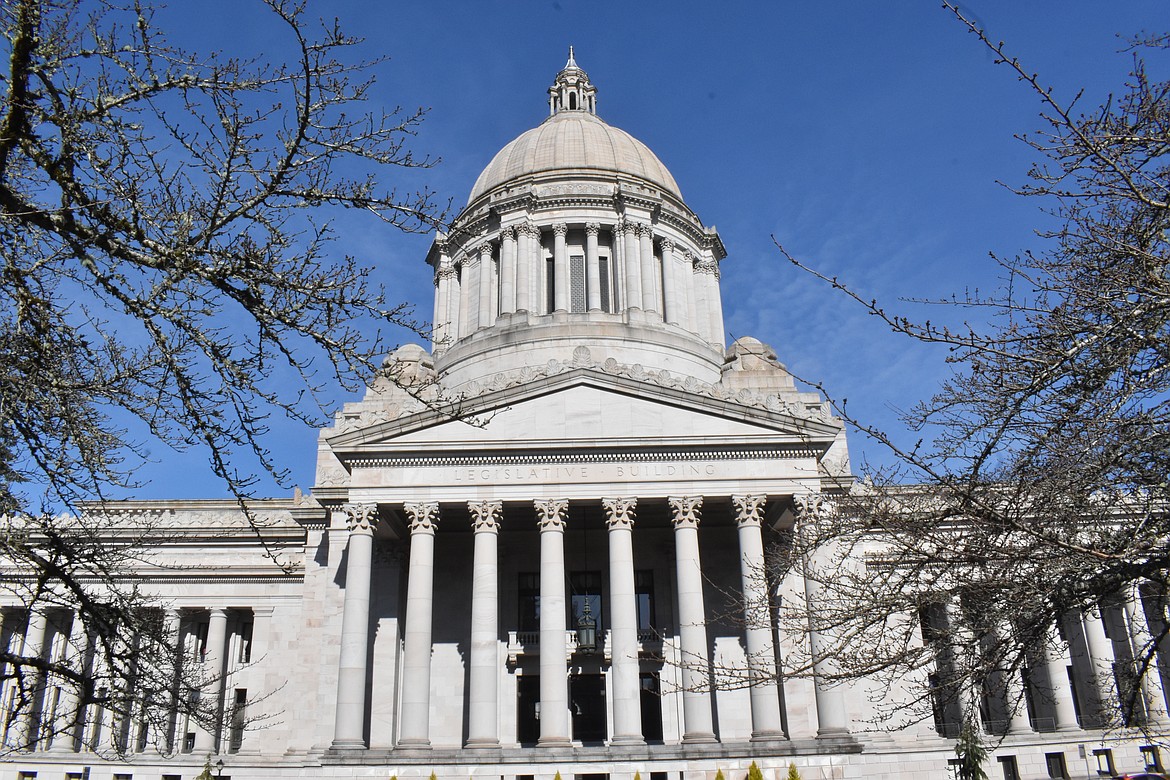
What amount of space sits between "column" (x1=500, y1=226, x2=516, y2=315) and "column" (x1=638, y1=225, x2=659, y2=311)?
629 cm

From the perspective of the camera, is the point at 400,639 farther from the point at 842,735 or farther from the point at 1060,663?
Result: the point at 1060,663

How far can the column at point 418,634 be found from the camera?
27.9 metres

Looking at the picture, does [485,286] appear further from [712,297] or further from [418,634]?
[418,634]

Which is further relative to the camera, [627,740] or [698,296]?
[698,296]

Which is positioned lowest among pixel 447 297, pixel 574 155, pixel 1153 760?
pixel 1153 760

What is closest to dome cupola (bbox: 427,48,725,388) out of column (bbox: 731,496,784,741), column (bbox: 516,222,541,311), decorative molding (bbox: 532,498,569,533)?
column (bbox: 516,222,541,311)

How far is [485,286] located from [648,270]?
27.2 ft

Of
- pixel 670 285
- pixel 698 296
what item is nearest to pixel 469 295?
pixel 670 285

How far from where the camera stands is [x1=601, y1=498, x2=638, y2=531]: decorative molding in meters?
29.8

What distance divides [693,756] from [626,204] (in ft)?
92.6

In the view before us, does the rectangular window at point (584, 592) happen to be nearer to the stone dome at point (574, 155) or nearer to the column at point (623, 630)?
the column at point (623, 630)

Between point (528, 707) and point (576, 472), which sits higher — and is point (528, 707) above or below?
A: below

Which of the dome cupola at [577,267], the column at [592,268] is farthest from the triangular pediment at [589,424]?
the column at [592,268]

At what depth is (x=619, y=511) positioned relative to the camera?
2988 centimetres
